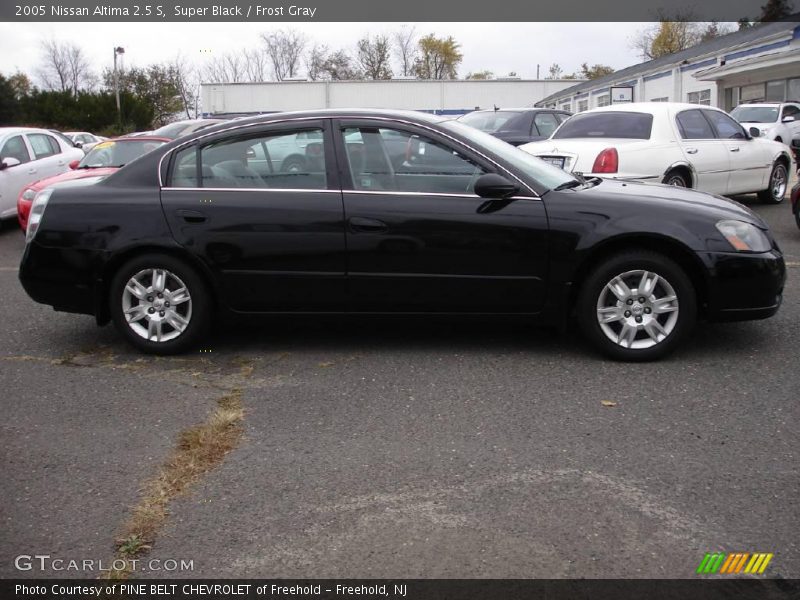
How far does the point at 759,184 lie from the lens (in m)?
12.0

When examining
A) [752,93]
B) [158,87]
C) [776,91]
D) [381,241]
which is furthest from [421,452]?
[158,87]

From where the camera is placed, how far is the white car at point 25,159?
12242mm

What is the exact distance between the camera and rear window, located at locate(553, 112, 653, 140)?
1031 cm

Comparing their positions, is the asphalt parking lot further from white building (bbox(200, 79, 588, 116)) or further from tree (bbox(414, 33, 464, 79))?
tree (bbox(414, 33, 464, 79))

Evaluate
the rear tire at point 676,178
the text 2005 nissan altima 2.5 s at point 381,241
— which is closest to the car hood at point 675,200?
the text 2005 nissan altima 2.5 s at point 381,241

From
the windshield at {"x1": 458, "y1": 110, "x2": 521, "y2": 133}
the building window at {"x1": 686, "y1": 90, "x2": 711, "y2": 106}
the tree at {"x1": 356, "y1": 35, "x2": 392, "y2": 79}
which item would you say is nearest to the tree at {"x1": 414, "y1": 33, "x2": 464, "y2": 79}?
the tree at {"x1": 356, "y1": 35, "x2": 392, "y2": 79}

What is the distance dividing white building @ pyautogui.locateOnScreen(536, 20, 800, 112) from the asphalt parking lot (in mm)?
22674

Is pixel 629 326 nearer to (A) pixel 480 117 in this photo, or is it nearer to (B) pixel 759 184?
(B) pixel 759 184

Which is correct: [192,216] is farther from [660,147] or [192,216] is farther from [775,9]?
[775,9]

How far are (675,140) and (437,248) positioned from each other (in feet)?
20.7

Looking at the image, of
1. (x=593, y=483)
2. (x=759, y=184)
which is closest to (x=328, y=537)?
(x=593, y=483)

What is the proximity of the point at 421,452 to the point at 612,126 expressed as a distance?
24.8ft

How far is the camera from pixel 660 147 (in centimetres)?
1018
